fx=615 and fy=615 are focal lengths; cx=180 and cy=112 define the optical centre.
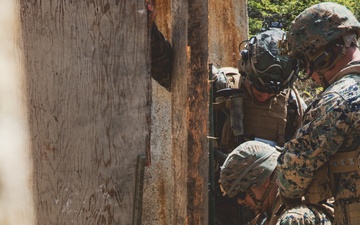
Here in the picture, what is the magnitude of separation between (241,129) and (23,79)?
9.05 feet

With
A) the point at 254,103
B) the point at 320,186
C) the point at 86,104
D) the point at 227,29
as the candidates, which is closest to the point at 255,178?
the point at 320,186

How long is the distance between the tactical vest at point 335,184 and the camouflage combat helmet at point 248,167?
0.39 metres

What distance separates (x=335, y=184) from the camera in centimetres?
366

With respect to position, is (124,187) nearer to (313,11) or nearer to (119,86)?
(119,86)

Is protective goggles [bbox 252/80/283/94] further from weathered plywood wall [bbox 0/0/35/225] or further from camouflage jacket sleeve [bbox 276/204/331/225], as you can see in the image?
weathered plywood wall [bbox 0/0/35/225]

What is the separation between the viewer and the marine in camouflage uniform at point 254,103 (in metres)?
5.28

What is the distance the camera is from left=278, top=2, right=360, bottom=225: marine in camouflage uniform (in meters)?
3.45

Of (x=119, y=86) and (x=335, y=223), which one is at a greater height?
(x=119, y=86)

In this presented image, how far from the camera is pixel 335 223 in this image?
364 cm

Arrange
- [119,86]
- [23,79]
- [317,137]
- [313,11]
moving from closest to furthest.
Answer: [23,79] < [119,86] < [317,137] < [313,11]

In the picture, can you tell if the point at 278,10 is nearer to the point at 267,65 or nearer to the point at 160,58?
the point at 267,65

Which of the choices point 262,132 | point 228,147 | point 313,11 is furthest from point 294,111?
point 313,11

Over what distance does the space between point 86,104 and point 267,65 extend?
249cm

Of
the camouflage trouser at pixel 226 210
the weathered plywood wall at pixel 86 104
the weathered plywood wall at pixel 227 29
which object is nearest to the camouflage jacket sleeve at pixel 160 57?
the weathered plywood wall at pixel 86 104
